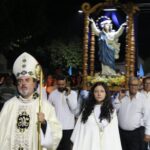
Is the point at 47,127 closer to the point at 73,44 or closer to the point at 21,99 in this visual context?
the point at 21,99

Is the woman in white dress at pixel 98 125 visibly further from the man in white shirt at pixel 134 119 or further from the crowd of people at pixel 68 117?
the man in white shirt at pixel 134 119

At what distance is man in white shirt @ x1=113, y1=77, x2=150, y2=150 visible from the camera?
33.6 ft

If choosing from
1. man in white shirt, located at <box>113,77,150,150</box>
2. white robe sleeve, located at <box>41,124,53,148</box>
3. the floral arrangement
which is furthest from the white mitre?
the floral arrangement

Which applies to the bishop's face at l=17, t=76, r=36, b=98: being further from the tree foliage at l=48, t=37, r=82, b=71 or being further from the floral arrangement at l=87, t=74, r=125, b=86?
the tree foliage at l=48, t=37, r=82, b=71

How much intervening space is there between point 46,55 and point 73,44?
2065mm

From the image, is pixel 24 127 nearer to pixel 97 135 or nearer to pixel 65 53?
pixel 97 135

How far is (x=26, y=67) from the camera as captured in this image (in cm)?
730

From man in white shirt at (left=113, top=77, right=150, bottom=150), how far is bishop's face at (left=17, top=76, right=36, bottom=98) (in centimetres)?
337

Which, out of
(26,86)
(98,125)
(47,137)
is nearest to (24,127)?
(47,137)

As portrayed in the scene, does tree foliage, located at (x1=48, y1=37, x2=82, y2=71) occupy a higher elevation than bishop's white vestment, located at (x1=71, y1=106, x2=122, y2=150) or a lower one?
higher

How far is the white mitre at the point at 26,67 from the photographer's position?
285 inches

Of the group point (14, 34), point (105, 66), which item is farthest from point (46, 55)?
point (105, 66)

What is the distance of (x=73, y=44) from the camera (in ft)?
117

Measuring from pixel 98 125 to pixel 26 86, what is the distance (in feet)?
5.32
